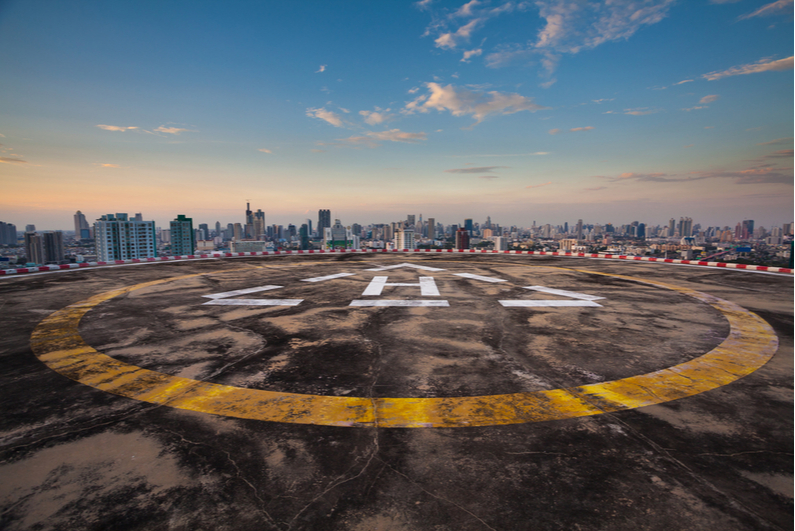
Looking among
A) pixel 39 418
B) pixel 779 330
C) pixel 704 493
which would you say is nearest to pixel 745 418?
pixel 704 493

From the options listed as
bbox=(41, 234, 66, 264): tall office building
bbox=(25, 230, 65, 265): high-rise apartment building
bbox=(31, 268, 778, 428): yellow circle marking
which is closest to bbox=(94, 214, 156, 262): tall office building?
bbox=(25, 230, 65, 265): high-rise apartment building

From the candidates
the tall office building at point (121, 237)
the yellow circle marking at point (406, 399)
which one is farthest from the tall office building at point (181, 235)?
the yellow circle marking at point (406, 399)

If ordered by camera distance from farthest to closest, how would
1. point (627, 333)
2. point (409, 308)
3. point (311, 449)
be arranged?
point (409, 308) → point (627, 333) → point (311, 449)

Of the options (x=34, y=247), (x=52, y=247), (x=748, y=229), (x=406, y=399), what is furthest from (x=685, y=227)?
(x=34, y=247)

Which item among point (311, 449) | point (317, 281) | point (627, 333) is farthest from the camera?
point (317, 281)

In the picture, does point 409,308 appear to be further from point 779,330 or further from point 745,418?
point 779,330

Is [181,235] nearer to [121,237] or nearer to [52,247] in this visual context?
[121,237]

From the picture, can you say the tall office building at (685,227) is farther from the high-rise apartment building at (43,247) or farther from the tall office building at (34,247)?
the tall office building at (34,247)
